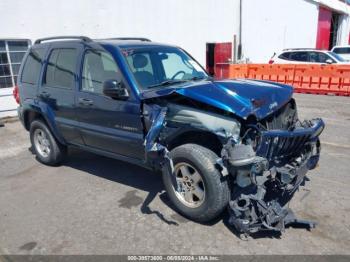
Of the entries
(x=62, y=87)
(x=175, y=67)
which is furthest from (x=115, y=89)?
(x=62, y=87)

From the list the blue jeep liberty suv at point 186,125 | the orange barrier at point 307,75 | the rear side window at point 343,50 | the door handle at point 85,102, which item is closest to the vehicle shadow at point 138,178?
the blue jeep liberty suv at point 186,125

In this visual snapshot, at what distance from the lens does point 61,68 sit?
493cm

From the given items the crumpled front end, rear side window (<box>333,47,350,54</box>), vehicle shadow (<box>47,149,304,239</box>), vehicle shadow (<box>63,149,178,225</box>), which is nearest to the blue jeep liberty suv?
the crumpled front end

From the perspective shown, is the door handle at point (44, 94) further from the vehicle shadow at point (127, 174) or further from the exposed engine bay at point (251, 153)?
the exposed engine bay at point (251, 153)

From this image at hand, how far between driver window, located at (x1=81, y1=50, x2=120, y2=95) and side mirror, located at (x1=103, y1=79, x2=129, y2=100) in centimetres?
20

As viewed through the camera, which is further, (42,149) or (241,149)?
(42,149)

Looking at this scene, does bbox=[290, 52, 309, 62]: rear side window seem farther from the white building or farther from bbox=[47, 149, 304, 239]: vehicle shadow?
bbox=[47, 149, 304, 239]: vehicle shadow

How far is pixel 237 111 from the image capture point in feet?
10.8

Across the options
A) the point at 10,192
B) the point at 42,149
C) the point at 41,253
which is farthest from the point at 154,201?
the point at 42,149

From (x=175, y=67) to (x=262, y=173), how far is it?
212 cm

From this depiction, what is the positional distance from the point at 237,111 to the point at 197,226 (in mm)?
1310

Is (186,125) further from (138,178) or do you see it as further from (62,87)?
(62,87)

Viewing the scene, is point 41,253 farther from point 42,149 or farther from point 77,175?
point 42,149

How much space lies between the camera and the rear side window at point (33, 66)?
5.36 metres
